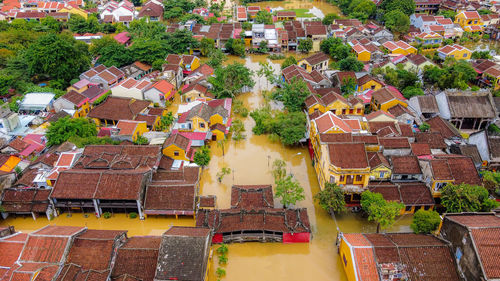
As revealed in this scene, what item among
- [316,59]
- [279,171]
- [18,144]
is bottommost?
[279,171]

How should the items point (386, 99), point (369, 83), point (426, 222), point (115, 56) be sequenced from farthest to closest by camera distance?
point (115, 56) → point (369, 83) → point (386, 99) → point (426, 222)

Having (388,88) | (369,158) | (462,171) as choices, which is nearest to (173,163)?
(369,158)

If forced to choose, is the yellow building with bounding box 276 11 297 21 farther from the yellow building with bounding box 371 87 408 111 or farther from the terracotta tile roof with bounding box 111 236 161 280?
the terracotta tile roof with bounding box 111 236 161 280

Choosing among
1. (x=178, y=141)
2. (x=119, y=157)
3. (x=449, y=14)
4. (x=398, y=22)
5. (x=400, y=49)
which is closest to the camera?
(x=119, y=157)

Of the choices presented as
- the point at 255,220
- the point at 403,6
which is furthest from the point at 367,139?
the point at 403,6

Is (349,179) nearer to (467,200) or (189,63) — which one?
(467,200)

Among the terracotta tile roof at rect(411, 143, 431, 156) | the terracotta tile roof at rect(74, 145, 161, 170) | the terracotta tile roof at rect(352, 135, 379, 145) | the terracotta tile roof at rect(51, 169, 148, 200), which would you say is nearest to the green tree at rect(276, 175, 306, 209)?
the terracotta tile roof at rect(352, 135, 379, 145)

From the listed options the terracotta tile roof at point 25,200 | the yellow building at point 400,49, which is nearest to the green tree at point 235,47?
the yellow building at point 400,49
